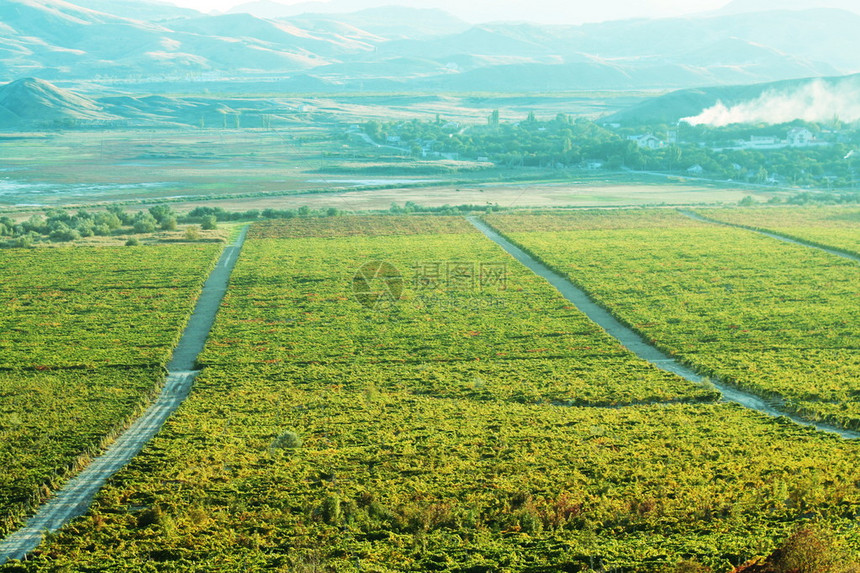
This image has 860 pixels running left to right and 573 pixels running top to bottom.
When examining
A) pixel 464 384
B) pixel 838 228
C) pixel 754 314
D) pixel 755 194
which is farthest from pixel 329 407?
pixel 755 194

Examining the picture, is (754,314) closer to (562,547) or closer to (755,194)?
(562,547)

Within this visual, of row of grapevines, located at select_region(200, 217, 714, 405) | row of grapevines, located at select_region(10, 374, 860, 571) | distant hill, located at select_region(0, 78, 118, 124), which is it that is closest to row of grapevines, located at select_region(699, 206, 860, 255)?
row of grapevines, located at select_region(200, 217, 714, 405)

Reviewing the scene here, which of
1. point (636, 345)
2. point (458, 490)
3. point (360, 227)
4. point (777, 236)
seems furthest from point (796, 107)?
point (458, 490)

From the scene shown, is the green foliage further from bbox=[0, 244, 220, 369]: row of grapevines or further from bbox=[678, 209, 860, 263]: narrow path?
bbox=[678, 209, 860, 263]: narrow path

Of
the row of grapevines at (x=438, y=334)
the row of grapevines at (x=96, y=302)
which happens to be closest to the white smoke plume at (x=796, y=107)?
the row of grapevines at (x=438, y=334)

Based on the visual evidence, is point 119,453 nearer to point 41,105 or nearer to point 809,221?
point 809,221

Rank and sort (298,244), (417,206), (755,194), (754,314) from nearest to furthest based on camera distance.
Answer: (754,314) → (298,244) → (417,206) → (755,194)
